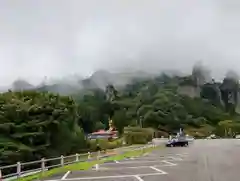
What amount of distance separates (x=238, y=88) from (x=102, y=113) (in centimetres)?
6792

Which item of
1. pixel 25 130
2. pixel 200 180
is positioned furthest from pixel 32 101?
pixel 200 180

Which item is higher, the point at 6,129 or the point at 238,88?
the point at 238,88

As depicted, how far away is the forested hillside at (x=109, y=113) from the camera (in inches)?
1956

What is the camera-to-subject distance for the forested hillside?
4969cm

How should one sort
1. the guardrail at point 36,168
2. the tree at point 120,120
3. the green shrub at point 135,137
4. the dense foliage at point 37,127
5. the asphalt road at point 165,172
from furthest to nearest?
the tree at point 120,120 → the green shrub at point 135,137 → the dense foliage at point 37,127 → the guardrail at point 36,168 → the asphalt road at point 165,172

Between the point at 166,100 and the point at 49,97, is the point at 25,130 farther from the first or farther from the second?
the point at 166,100

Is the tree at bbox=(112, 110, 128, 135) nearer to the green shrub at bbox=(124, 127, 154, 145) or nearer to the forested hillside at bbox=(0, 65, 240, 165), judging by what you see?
the forested hillside at bbox=(0, 65, 240, 165)

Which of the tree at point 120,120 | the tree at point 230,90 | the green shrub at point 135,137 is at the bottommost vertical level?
the green shrub at point 135,137

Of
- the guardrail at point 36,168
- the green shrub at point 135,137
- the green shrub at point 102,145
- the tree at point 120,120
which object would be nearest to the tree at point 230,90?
the tree at point 120,120

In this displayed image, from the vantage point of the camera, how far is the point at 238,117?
6526 inches

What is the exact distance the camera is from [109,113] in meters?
154

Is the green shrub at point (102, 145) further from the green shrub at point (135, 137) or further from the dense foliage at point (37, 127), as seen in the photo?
the green shrub at point (135, 137)

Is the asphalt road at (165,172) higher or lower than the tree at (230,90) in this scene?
lower

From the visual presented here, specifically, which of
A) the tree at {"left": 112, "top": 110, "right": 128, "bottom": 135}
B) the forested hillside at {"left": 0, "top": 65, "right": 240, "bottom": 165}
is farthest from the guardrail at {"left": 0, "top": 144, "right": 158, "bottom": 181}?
the tree at {"left": 112, "top": 110, "right": 128, "bottom": 135}
